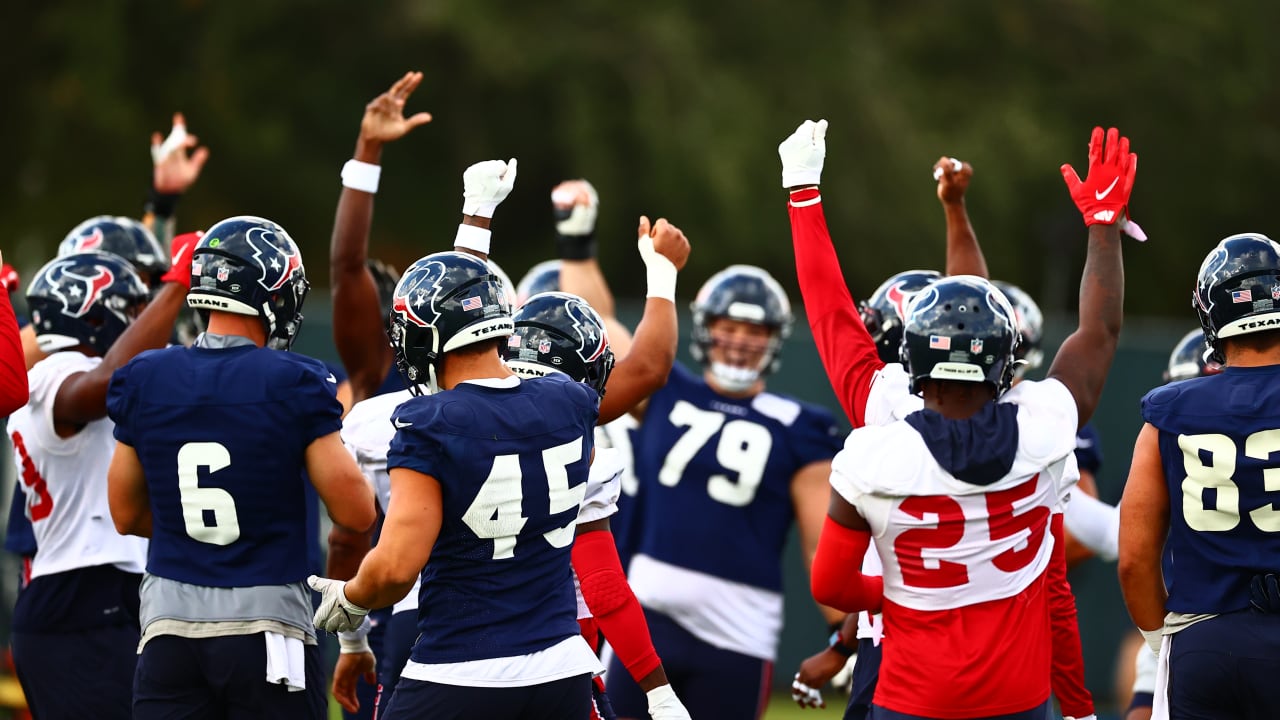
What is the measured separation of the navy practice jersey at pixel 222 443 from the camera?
4.54m

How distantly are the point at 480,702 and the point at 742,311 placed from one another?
9.26 feet

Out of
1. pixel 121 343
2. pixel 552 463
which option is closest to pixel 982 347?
pixel 552 463

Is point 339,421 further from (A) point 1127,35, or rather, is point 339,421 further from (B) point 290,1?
(A) point 1127,35

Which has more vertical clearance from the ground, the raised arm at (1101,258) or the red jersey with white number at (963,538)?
the raised arm at (1101,258)

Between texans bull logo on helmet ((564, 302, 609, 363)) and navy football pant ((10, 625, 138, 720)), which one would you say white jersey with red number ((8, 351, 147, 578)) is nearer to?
navy football pant ((10, 625, 138, 720))

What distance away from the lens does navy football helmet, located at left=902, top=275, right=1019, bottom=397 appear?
4.25 meters

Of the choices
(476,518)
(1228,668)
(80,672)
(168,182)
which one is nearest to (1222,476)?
(1228,668)

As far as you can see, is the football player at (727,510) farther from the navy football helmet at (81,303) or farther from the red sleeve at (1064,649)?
the navy football helmet at (81,303)

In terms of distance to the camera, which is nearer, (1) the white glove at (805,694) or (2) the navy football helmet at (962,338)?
(2) the navy football helmet at (962,338)

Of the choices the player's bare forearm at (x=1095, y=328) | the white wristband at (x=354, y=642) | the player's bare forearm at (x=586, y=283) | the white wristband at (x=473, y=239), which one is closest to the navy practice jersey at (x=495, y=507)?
the white wristband at (x=354, y=642)

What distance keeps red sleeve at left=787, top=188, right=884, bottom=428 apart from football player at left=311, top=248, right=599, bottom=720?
0.77 m

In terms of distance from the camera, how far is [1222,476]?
176 inches

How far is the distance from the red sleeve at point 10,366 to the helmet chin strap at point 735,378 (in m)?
2.75

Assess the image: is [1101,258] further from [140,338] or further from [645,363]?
[140,338]
